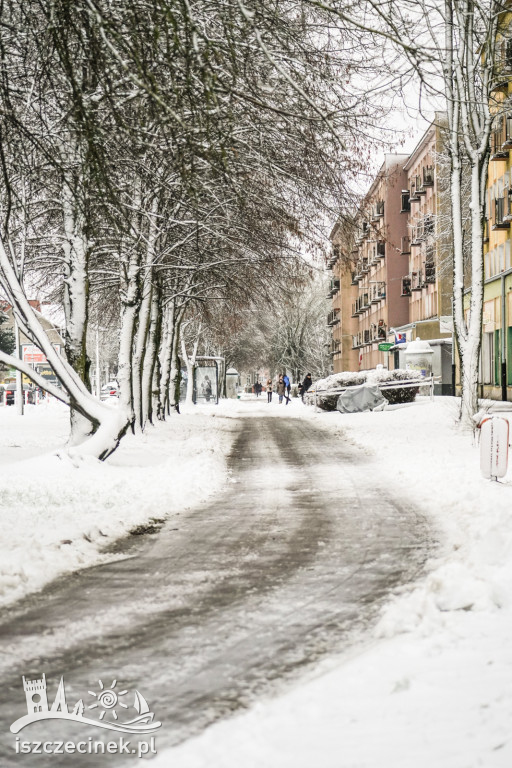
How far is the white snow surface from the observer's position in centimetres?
322

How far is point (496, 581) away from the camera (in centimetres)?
548

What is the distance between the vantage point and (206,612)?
17.5 ft

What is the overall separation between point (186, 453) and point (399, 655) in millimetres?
13203

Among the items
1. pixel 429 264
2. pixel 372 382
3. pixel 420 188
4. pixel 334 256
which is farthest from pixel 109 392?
pixel 334 256

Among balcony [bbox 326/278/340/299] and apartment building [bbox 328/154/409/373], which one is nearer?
apartment building [bbox 328/154/409/373]

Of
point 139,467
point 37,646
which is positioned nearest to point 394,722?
point 37,646

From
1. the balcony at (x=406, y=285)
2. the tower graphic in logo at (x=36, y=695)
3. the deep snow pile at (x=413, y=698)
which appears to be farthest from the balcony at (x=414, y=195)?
the tower graphic in logo at (x=36, y=695)

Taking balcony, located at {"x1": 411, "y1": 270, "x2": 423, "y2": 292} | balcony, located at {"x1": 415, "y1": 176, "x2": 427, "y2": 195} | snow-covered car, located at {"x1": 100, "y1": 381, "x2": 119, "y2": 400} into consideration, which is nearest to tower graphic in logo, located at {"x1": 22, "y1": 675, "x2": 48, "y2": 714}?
snow-covered car, located at {"x1": 100, "y1": 381, "x2": 119, "y2": 400}

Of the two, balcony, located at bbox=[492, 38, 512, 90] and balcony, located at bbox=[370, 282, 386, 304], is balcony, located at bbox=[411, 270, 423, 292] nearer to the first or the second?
balcony, located at bbox=[370, 282, 386, 304]

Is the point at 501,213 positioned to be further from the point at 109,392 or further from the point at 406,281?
the point at 109,392

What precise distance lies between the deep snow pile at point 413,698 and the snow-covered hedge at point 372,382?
26844 millimetres

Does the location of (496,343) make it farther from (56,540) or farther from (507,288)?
(56,540)

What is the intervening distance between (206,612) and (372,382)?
2855 cm

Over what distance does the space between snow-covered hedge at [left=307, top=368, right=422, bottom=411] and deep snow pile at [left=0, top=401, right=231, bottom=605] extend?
52.8 feet
